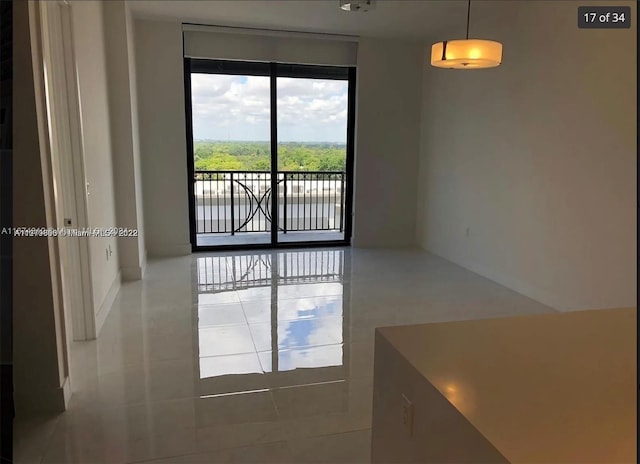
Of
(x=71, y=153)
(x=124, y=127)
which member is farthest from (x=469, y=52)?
(x=124, y=127)

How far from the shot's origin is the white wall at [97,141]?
3328mm

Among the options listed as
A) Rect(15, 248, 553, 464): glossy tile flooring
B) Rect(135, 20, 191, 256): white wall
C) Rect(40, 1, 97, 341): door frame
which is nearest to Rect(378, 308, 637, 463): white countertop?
Rect(15, 248, 553, 464): glossy tile flooring

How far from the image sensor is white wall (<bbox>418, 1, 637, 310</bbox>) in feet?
11.2

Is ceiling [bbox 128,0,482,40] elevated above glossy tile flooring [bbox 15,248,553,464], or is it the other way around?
ceiling [bbox 128,0,482,40]

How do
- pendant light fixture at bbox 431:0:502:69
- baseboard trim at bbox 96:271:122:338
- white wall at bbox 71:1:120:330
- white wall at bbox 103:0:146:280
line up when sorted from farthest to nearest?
white wall at bbox 103:0:146:280 < baseboard trim at bbox 96:271:122:338 < white wall at bbox 71:1:120:330 < pendant light fixture at bbox 431:0:502:69

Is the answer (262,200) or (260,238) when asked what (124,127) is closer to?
(262,200)

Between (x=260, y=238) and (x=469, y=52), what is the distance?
4.24 metres

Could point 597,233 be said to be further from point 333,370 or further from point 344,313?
point 333,370

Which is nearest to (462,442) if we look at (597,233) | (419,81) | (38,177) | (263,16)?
(38,177)

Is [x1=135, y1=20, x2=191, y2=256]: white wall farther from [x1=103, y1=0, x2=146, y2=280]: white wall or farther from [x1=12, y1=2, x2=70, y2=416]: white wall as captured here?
[x1=12, y1=2, x2=70, y2=416]: white wall

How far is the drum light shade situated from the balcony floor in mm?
3719

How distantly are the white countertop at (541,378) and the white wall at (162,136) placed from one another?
4690 millimetres

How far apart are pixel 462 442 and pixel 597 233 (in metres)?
3.20

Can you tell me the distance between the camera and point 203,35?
541 cm
